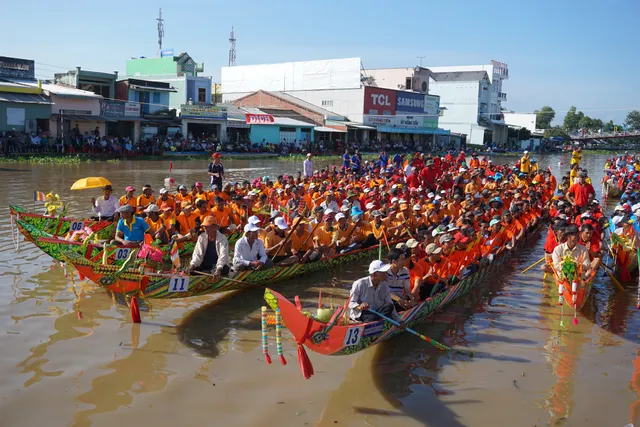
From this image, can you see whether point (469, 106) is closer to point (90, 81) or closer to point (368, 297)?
point (90, 81)

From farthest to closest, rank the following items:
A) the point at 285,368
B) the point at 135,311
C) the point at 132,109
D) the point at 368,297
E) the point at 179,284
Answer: the point at 132,109 → the point at 135,311 → the point at 179,284 → the point at 285,368 → the point at 368,297

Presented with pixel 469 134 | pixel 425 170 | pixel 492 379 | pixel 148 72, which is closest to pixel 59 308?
pixel 492 379

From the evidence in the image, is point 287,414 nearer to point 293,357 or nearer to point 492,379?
point 293,357

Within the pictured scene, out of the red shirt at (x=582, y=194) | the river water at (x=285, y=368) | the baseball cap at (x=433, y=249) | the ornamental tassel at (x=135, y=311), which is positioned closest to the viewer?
the river water at (x=285, y=368)

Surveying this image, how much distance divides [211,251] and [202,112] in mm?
31126

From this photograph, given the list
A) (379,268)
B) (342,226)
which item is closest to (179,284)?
(379,268)

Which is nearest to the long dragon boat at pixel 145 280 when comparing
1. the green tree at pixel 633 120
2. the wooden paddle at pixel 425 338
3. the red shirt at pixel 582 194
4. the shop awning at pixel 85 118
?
the wooden paddle at pixel 425 338

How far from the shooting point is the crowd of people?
7.71m

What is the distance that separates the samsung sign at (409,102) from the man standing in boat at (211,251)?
4593 cm

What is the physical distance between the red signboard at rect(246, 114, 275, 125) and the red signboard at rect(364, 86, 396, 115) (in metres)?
11.4

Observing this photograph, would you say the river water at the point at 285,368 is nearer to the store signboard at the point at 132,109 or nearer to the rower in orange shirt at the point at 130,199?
the rower in orange shirt at the point at 130,199

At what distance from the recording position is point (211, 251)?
802cm

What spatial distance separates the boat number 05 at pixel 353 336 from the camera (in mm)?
5566

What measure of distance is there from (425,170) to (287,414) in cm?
1377
